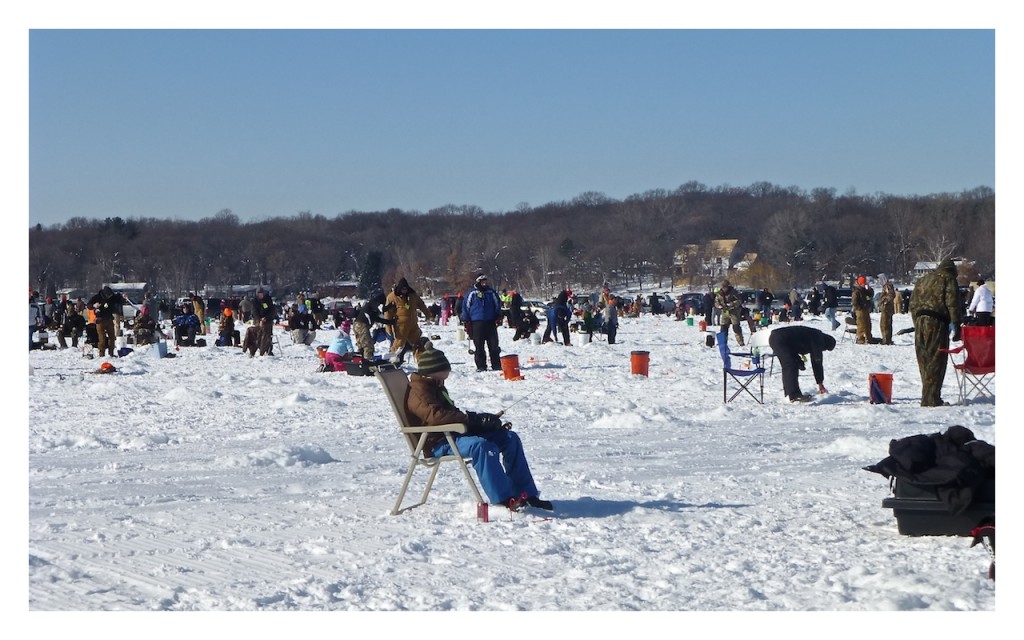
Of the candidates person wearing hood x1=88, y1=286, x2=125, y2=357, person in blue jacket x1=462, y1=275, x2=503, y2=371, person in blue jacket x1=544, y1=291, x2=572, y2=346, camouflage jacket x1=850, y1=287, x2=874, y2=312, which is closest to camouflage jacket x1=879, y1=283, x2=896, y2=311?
camouflage jacket x1=850, y1=287, x2=874, y2=312

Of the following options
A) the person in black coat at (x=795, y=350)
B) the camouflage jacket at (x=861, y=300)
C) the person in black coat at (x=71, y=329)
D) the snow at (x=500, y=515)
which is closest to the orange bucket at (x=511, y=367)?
the snow at (x=500, y=515)

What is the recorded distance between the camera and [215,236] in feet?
431

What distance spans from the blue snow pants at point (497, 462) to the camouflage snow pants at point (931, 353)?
21.4 feet

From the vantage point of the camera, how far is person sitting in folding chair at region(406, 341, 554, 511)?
6465 mm

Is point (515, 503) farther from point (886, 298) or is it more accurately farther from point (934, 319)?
point (886, 298)

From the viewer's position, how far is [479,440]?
21.2 feet

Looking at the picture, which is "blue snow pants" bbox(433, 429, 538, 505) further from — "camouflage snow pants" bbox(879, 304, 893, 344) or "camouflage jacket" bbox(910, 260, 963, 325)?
"camouflage snow pants" bbox(879, 304, 893, 344)

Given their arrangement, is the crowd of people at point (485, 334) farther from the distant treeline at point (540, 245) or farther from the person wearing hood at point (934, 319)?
the distant treeline at point (540, 245)

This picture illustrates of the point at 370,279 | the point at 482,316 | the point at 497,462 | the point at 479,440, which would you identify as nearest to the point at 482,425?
the point at 479,440

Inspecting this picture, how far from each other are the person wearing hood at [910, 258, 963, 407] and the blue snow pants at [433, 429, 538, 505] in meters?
6.40

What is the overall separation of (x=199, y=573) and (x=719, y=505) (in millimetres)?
2853

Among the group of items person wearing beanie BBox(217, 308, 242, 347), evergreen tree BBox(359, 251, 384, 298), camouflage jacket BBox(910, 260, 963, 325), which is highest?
evergreen tree BBox(359, 251, 384, 298)

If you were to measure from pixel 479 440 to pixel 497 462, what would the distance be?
148 mm

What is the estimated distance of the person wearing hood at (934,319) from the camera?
1184 cm
